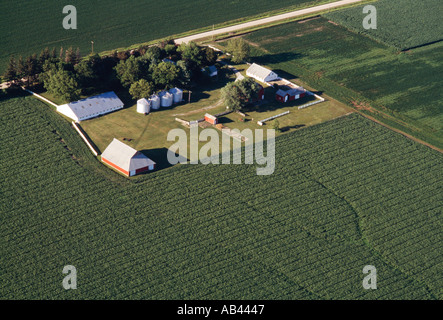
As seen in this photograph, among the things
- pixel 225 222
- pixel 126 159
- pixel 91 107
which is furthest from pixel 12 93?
pixel 225 222

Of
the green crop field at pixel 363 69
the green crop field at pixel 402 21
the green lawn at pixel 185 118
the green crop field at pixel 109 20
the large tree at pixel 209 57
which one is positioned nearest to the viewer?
the green lawn at pixel 185 118

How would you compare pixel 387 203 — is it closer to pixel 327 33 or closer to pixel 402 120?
pixel 402 120

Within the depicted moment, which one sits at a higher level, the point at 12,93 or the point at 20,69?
the point at 20,69

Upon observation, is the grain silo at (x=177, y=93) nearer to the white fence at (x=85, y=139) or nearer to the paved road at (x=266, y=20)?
the white fence at (x=85, y=139)

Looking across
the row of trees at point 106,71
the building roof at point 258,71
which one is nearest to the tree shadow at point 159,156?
the row of trees at point 106,71

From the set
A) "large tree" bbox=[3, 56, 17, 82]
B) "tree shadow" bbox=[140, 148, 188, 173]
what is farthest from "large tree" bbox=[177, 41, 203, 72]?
"large tree" bbox=[3, 56, 17, 82]

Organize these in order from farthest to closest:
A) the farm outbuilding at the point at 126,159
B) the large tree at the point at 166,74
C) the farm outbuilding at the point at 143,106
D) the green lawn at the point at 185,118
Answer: the large tree at the point at 166,74 → the farm outbuilding at the point at 143,106 → the green lawn at the point at 185,118 → the farm outbuilding at the point at 126,159

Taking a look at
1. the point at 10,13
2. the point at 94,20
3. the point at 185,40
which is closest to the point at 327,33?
the point at 185,40

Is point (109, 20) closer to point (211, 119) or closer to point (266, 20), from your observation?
point (266, 20)

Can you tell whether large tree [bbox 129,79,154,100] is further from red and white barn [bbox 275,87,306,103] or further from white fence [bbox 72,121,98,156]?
red and white barn [bbox 275,87,306,103]
